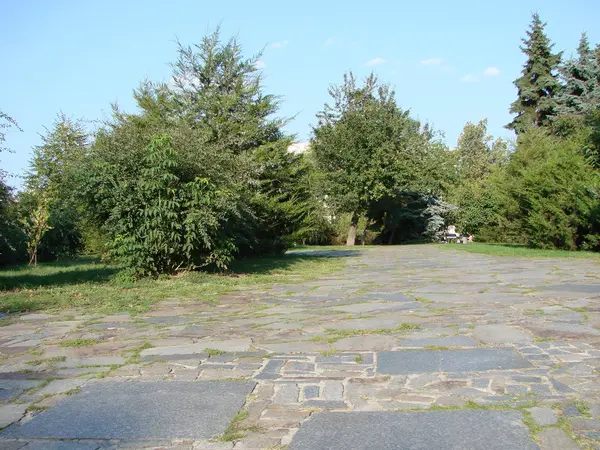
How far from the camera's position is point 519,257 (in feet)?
48.8

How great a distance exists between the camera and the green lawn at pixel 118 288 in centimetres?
734

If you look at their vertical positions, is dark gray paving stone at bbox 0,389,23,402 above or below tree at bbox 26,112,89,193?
below

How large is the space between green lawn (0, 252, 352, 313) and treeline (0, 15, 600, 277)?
56cm

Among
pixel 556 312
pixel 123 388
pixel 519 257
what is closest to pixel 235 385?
pixel 123 388

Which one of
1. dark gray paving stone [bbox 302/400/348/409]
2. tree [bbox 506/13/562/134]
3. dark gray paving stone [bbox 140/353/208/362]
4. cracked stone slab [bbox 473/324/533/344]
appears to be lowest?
dark gray paving stone [bbox 302/400/348/409]

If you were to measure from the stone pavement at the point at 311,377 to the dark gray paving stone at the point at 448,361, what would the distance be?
16 millimetres

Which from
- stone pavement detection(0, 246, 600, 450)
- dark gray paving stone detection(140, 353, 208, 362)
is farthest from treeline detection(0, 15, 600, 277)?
dark gray paving stone detection(140, 353, 208, 362)

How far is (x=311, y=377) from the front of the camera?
384 cm

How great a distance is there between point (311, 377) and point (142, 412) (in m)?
1.22

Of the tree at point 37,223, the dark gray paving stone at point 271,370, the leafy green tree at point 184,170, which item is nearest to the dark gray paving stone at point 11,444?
the dark gray paving stone at point 271,370

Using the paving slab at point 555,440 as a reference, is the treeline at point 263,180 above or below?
above

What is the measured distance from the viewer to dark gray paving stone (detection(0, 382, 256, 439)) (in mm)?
2932

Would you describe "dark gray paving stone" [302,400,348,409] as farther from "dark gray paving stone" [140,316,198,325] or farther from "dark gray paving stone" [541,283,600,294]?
"dark gray paving stone" [541,283,600,294]

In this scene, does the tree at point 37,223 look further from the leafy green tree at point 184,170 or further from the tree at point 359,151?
the tree at point 359,151
